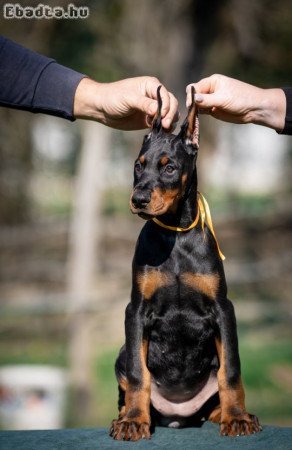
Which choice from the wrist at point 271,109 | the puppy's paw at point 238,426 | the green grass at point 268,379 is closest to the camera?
the puppy's paw at point 238,426

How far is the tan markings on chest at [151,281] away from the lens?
3.24 meters

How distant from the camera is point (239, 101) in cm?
335

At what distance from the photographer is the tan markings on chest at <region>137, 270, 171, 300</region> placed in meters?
3.24

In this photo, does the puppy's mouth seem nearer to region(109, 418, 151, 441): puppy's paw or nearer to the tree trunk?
region(109, 418, 151, 441): puppy's paw

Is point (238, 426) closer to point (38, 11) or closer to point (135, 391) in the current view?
point (135, 391)

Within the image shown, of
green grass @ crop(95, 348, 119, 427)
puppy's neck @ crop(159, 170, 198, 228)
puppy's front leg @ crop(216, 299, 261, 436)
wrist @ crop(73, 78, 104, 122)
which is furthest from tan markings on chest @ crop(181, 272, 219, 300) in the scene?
green grass @ crop(95, 348, 119, 427)

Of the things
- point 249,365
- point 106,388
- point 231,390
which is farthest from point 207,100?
point 249,365

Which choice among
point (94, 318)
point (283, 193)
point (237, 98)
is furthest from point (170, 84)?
point (237, 98)

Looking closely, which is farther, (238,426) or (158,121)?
(158,121)

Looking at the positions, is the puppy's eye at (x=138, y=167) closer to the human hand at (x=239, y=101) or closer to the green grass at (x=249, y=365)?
the human hand at (x=239, y=101)

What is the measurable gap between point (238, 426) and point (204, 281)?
1.98 ft

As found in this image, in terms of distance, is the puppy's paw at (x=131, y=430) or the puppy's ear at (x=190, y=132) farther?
the puppy's ear at (x=190, y=132)

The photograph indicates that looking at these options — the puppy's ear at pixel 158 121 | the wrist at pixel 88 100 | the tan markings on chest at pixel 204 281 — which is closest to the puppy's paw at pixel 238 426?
the tan markings on chest at pixel 204 281

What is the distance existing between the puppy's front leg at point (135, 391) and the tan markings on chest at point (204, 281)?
A: 25 centimetres
